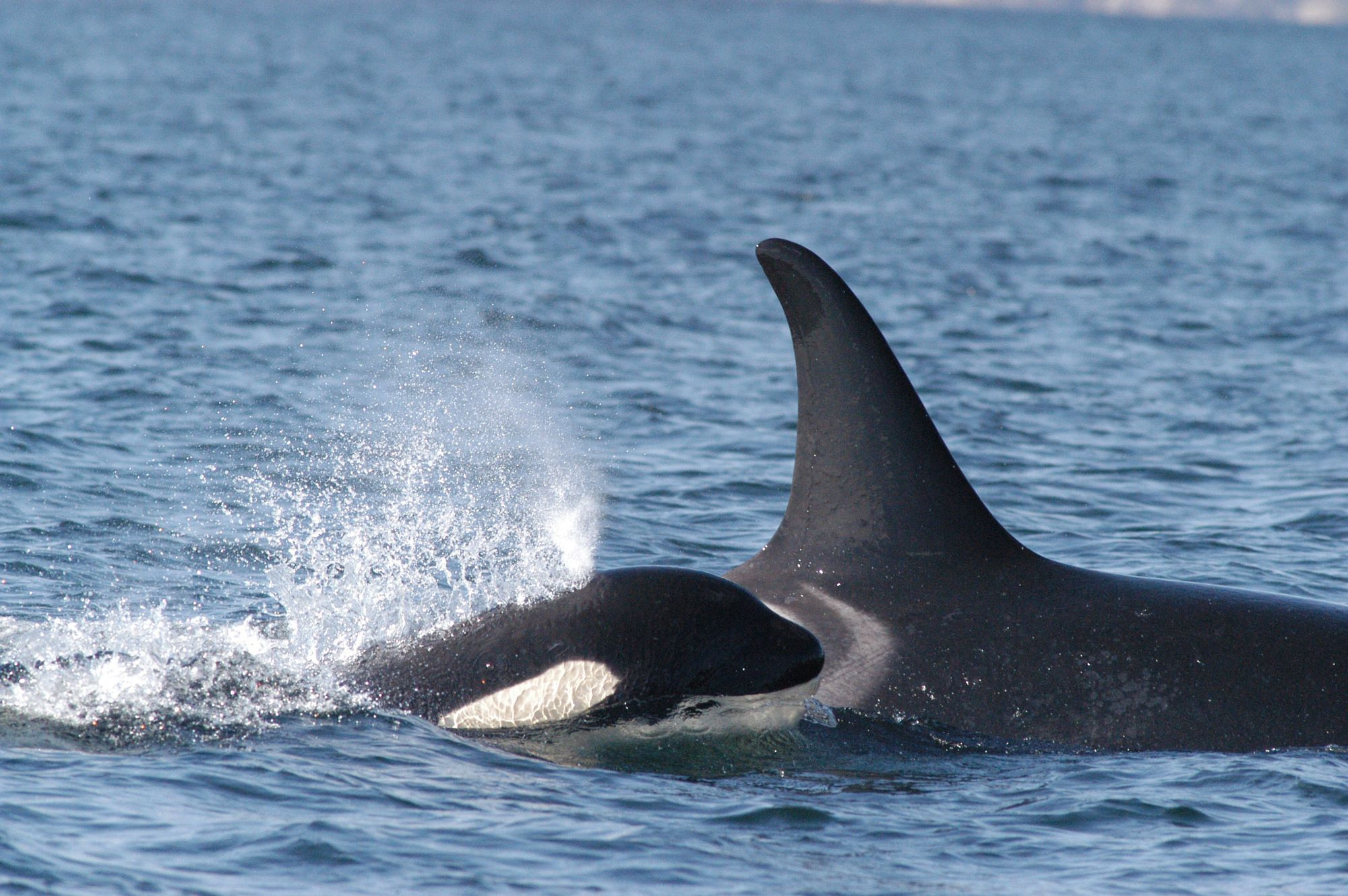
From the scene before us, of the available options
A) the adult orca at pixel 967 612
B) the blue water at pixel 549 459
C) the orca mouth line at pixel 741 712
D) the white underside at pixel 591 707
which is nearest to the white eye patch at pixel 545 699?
the white underside at pixel 591 707

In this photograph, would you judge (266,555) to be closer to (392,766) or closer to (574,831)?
(392,766)

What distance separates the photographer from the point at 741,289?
24.8 m

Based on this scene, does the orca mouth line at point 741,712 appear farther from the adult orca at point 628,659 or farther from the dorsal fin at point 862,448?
the dorsal fin at point 862,448

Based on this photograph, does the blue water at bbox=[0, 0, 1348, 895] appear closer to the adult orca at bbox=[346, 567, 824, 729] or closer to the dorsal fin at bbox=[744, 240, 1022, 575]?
the adult orca at bbox=[346, 567, 824, 729]

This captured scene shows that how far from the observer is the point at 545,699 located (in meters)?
8.28

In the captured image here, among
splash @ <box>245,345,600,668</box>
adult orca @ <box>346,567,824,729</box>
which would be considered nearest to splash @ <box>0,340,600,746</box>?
splash @ <box>245,345,600,668</box>

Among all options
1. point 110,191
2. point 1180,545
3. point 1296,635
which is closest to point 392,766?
point 1296,635

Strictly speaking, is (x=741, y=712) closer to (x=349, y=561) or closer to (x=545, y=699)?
(x=545, y=699)

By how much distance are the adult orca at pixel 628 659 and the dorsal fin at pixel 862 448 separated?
119 centimetres

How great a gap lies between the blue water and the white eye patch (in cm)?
13

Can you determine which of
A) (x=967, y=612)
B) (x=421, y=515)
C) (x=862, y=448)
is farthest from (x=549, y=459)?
(x=967, y=612)

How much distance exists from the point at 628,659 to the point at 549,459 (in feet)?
27.8

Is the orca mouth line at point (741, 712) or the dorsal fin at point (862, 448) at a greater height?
the dorsal fin at point (862, 448)

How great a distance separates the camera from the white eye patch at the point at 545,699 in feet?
26.7
